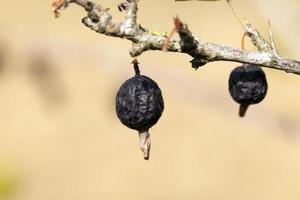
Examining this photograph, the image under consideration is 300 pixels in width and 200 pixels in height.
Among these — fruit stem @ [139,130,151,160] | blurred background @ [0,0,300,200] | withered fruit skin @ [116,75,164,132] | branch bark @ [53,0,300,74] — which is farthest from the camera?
blurred background @ [0,0,300,200]

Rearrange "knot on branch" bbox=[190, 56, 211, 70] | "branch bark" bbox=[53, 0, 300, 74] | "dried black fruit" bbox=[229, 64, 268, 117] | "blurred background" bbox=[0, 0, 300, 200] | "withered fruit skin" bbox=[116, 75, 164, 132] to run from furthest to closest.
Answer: "blurred background" bbox=[0, 0, 300, 200] < "dried black fruit" bbox=[229, 64, 268, 117] < "withered fruit skin" bbox=[116, 75, 164, 132] < "knot on branch" bbox=[190, 56, 211, 70] < "branch bark" bbox=[53, 0, 300, 74]

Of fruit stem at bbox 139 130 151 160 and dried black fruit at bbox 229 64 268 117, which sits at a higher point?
dried black fruit at bbox 229 64 268 117

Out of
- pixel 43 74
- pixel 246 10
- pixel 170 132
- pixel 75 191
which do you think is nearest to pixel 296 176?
pixel 170 132

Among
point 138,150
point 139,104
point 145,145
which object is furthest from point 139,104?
point 138,150

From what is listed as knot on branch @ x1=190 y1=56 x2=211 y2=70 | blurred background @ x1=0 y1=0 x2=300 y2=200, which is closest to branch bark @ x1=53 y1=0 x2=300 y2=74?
knot on branch @ x1=190 y1=56 x2=211 y2=70

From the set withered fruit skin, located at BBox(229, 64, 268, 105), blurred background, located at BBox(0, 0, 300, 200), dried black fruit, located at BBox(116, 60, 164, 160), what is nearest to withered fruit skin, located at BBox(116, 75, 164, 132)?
dried black fruit, located at BBox(116, 60, 164, 160)

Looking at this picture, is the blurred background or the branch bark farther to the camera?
the blurred background

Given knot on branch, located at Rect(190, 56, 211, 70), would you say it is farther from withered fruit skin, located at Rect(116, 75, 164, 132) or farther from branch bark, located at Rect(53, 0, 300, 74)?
withered fruit skin, located at Rect(116, 75, 164, 132)

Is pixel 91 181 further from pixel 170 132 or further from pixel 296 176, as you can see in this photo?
pixel 296 176

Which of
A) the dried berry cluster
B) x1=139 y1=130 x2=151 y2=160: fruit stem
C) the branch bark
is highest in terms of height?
the branch bark
